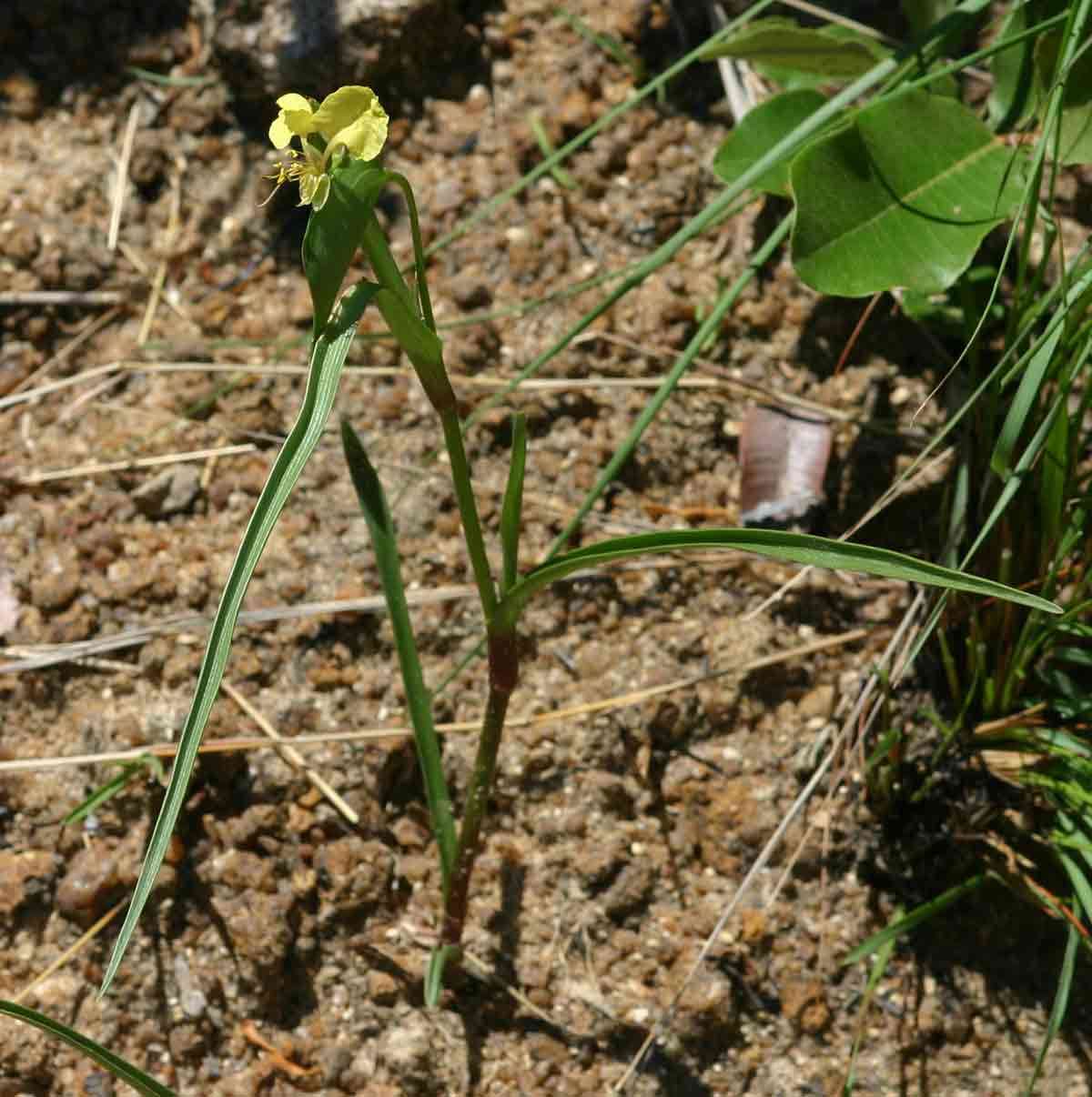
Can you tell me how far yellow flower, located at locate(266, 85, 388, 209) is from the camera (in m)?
0.78

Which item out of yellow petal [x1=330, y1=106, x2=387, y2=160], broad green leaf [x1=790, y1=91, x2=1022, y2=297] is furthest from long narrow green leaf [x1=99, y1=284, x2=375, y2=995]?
broad green leaf [x1=790, y1=91, x2=1022, y2=297]

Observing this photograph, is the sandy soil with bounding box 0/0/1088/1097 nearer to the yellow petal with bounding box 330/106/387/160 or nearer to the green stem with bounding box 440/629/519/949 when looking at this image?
the green stem with bounding box 440/629/519/949

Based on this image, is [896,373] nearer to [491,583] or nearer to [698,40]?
[698,40]

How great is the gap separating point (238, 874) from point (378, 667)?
31cm

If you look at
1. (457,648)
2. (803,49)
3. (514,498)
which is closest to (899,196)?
(803,49)

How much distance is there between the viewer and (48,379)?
1.81m

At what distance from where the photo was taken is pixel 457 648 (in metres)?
1.61

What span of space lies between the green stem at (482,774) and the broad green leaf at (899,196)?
20.9 inches

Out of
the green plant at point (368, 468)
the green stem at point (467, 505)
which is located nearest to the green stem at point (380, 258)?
the green plant at point (368, 468)

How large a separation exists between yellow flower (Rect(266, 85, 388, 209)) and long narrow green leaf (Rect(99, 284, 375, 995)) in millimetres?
93

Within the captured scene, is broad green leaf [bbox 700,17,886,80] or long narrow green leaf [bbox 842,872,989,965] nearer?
long narrow green leaf [bbox 842,872,989,965]

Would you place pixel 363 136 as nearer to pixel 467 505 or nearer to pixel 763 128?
pixel 467 505

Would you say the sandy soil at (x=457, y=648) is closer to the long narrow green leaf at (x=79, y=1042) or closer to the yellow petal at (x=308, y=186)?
the long narrow green leaf at (x=79, y=1042)

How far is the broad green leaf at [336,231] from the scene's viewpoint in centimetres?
75
